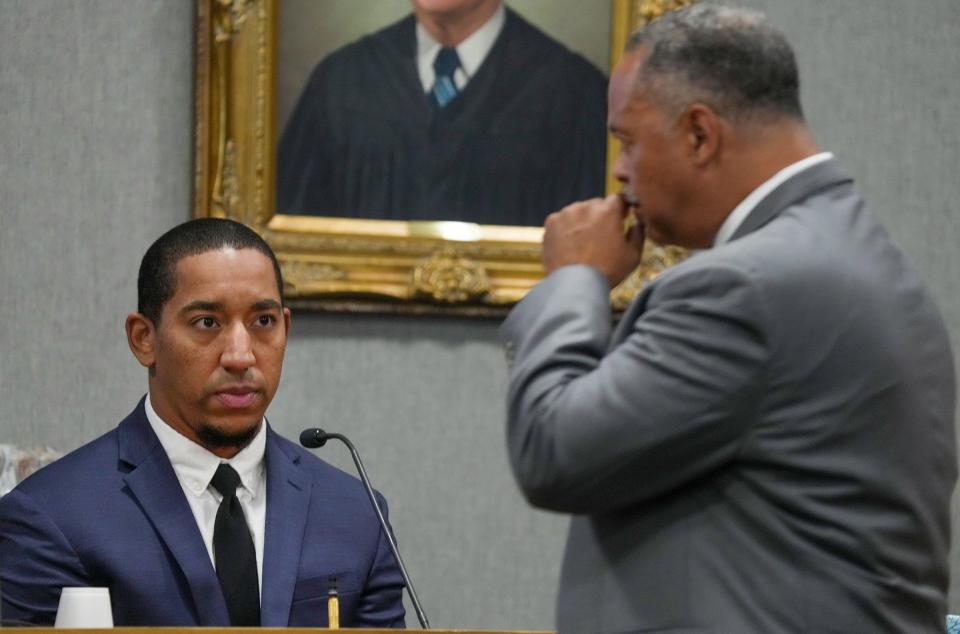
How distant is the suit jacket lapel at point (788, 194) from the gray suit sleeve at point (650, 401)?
140mm

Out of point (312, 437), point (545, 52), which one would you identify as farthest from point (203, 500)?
point (545, 52)

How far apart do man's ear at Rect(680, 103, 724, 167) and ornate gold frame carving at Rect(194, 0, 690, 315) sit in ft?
7.69

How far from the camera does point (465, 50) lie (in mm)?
4285

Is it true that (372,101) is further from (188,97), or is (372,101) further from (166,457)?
(166,457)

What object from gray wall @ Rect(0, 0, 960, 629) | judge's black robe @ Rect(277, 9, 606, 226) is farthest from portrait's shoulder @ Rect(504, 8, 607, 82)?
gray wall @ Rect(0, 0, 960, 629)

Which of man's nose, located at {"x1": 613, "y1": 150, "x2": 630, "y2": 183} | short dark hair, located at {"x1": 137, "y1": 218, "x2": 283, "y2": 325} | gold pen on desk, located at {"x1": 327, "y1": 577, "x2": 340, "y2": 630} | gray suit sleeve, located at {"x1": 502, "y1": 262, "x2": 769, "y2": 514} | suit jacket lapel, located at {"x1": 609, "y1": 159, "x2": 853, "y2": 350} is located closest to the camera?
gray suit sleeve, located at {"x1": 502, "y1": 262, "x2": 769, "y2": 514}

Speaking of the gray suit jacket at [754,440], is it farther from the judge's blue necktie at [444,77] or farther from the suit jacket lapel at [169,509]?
the judge's blue necktie at [444,77]

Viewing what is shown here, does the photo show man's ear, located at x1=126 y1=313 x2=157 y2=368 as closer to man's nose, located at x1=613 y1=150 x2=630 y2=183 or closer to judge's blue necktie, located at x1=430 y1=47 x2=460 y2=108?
judge's blue necktie, located at x1=430 y1=47 x2=460 y2=108

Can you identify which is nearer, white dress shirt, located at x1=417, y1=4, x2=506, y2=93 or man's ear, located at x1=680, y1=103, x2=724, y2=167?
man's ear, located at x1=680, y1=103, x2=724, y2=167

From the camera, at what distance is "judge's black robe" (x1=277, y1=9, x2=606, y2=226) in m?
4.22

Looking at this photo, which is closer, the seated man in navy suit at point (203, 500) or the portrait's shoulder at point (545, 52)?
the seated man in navy suit at point (203, 500)

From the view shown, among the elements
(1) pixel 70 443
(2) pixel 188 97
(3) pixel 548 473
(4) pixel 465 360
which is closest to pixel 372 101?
(2) pixel 188 97

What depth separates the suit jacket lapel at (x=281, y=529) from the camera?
306cm

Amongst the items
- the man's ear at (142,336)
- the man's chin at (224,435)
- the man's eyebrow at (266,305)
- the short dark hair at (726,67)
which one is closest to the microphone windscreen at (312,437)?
the man's chin at (224,435)
